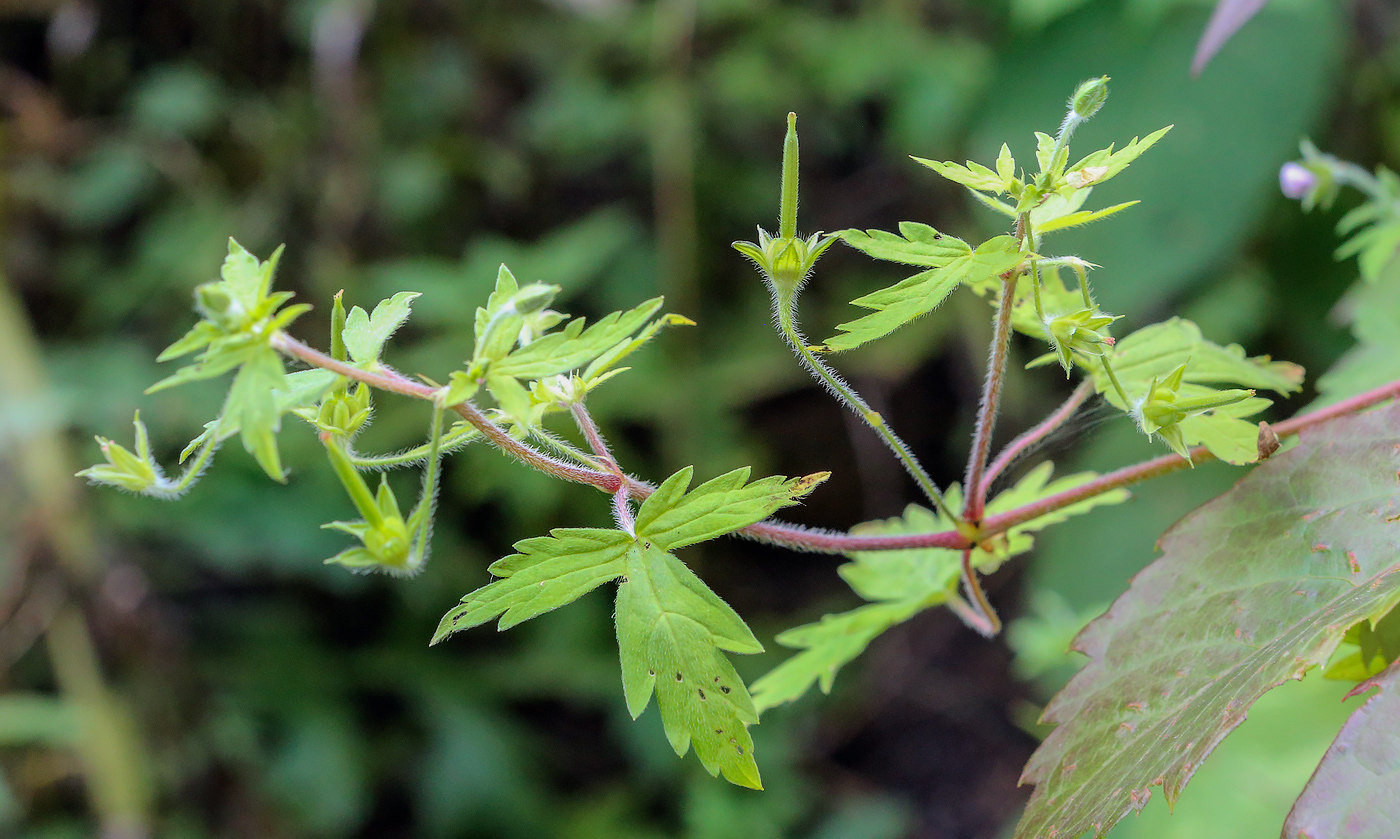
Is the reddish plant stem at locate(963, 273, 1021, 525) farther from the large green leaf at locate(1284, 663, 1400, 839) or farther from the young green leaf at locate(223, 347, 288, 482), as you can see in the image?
the young green leaf at locate(223, 347, 288, 482)

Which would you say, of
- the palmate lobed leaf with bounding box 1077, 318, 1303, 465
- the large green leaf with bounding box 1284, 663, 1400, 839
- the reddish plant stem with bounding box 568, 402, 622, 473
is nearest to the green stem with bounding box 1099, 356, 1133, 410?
the palmate lobed leaf with bounding box 1077, 318, 1303, 465

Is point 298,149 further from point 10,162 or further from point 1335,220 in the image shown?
point 1335,220

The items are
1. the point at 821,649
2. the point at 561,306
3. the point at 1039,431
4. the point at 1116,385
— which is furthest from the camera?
the point at 561,306

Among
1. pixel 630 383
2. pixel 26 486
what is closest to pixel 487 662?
pixel 630 383

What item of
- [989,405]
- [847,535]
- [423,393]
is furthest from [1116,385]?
[423,393]

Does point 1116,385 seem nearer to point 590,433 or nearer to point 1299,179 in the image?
point 590,433
